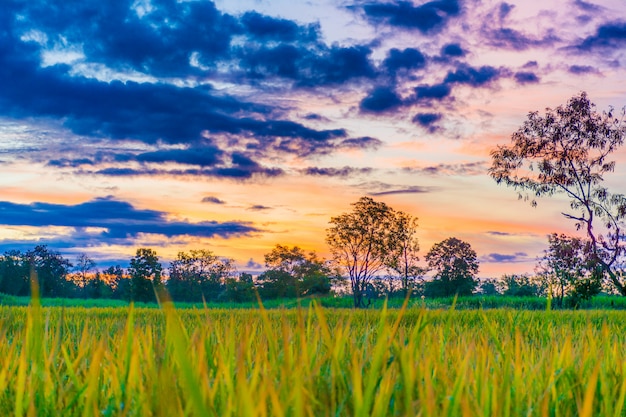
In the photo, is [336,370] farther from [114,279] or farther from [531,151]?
[114,279]

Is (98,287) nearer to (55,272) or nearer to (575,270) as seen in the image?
(55,272)

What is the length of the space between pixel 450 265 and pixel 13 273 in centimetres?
3020

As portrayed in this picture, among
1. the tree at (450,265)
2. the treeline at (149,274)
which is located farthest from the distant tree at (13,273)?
the tree at (450,265)

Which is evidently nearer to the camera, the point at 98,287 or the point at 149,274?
the point at 149,274

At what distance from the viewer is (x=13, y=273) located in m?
40.0

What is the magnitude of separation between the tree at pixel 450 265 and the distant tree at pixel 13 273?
27271 millimetres

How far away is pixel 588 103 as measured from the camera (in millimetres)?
29656

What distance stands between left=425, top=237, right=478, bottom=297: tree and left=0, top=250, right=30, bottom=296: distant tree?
27271mm

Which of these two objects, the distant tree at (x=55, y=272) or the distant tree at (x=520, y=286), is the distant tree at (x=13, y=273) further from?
the distant tree at (x=520, y=286)

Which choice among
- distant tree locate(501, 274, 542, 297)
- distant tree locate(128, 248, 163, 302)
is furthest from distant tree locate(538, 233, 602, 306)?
distant tree locate(128, 248, 163, 302)

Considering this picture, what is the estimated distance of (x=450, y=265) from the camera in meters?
37.9

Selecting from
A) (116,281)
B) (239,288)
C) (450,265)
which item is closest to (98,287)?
(116,281)

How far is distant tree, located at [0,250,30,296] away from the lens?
39344 millimetres

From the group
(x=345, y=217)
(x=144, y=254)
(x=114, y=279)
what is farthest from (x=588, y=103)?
(x=114, y=279)
